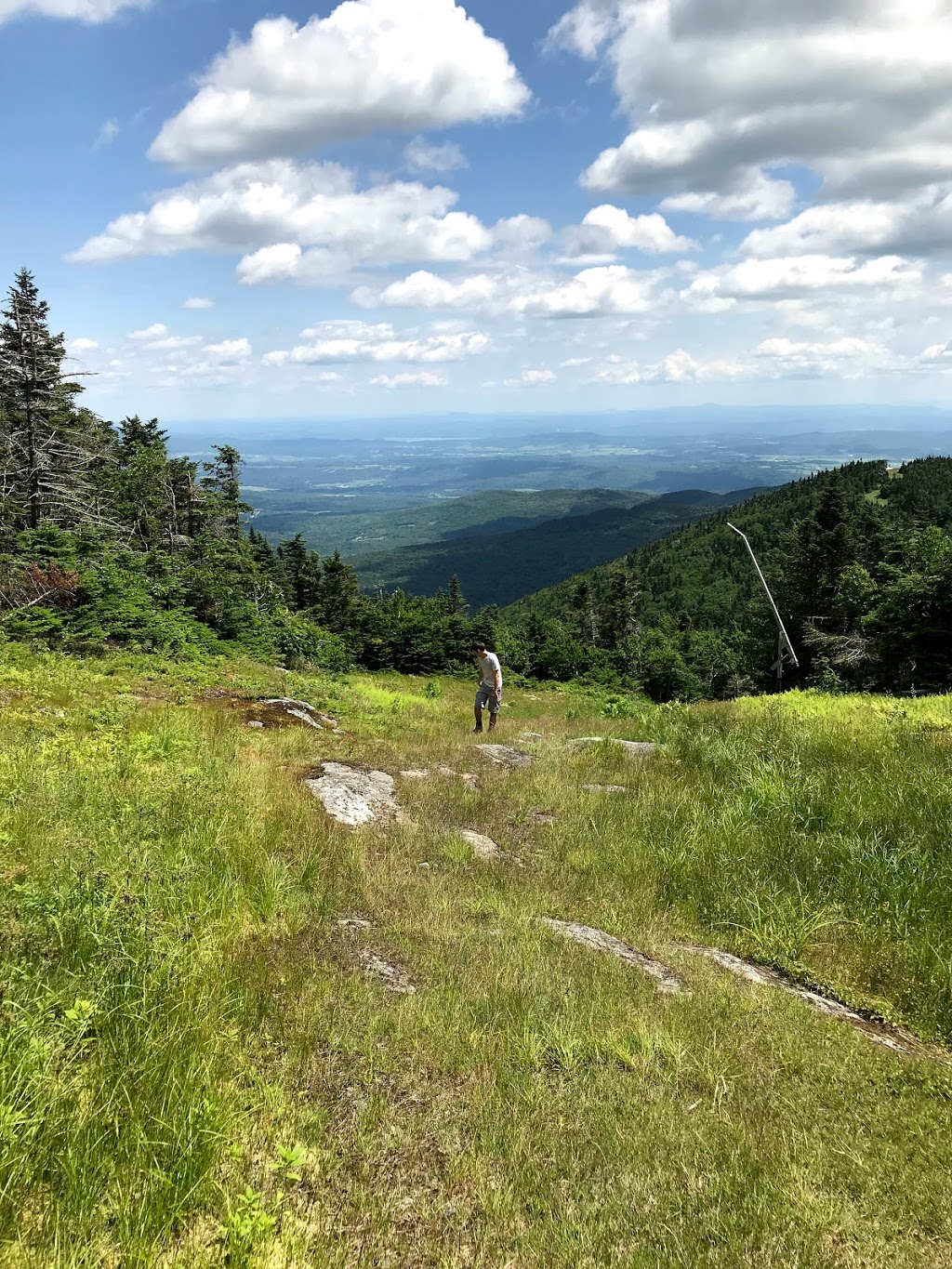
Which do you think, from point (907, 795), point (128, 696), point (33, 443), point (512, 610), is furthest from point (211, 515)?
point (512, 610)

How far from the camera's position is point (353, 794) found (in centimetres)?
827

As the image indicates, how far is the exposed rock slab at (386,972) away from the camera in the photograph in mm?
4254

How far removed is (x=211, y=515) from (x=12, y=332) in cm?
2109

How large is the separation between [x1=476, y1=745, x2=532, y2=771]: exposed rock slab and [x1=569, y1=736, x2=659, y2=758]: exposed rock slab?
3.97 feet

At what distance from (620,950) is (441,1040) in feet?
6.79

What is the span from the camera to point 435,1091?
3.35m

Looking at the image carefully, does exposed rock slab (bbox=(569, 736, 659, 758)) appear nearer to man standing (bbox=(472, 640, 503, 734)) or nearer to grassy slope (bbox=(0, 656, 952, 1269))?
man standing (bbox=(472, 640, 503, 734))

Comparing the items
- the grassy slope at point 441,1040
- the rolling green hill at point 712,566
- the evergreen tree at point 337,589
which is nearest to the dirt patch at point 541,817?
the grassy slope at point 441,1040

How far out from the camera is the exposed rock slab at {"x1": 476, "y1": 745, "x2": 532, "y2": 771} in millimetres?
11648

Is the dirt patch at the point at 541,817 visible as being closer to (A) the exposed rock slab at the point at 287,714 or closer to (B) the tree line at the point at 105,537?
(A) the exposed rock slab at the point at 287,714

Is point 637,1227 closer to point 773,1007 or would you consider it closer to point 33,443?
point 773,1007

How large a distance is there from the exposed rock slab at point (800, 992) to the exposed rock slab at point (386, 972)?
246 centimetres

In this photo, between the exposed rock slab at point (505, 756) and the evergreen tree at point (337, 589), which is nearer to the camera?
the exposed rock slab at point (505, 756)

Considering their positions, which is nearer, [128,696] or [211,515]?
[128,696]
